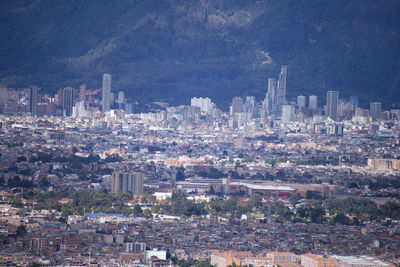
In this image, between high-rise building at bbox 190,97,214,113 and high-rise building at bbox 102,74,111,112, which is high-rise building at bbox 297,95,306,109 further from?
high-rise building at bbox 102,74,111,112

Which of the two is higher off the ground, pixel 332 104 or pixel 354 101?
pixel 354 101

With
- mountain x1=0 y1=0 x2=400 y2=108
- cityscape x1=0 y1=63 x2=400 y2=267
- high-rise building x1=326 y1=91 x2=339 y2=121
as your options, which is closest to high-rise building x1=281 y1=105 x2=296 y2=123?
cityscape x1=0 y1=63 x2=400 y2=267

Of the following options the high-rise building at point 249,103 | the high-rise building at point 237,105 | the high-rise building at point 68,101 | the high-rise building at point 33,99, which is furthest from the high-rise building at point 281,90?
the high-rise building at point 33,99

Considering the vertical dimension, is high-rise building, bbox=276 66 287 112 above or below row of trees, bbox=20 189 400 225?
above

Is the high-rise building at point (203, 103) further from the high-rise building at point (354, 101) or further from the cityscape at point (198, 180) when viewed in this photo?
the high-rise building at point (354, 101)

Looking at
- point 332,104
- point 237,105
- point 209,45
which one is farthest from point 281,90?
point 209,45

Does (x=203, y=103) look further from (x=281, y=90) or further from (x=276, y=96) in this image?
(x=281, y=90)
